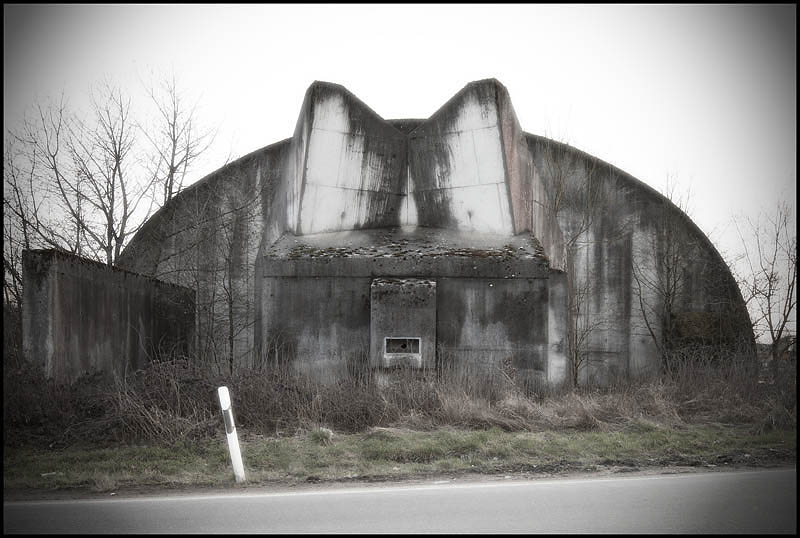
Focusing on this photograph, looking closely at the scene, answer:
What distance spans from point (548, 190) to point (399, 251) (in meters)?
8.46

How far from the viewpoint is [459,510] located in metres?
5.70

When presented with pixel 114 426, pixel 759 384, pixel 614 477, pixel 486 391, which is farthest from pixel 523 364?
pixel 114 426

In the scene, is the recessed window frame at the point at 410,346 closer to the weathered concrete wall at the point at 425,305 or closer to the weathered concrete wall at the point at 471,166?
the weathered concrete wall at the point at 425,305

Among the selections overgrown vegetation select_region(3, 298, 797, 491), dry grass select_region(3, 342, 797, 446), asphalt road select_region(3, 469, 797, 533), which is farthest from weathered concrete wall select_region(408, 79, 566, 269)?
asphalt road select_region(3, 469, 797, 533)

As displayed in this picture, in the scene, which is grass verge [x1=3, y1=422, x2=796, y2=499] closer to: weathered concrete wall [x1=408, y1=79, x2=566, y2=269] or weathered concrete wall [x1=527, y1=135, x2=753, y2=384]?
weathered concrete wall [x1=408, y1=79, x2=566, y2=269]

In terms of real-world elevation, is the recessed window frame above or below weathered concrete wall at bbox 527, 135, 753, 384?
below

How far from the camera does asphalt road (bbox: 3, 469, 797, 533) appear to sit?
5.25m

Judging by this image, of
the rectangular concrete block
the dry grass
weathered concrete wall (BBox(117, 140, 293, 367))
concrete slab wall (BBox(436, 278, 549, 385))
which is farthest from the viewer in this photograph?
weathered concrete wall (BBox(117, 140, 293, 367))

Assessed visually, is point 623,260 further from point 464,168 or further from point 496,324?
point 496,324

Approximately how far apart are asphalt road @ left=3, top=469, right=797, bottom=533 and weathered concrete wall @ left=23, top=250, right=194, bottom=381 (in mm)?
4586

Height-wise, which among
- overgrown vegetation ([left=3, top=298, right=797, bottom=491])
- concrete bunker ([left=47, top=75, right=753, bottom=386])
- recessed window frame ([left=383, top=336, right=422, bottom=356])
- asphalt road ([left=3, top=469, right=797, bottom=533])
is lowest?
asphalt road ([left=3, top=469, right=797, bottom=533])

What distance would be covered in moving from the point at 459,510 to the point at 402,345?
693 cm

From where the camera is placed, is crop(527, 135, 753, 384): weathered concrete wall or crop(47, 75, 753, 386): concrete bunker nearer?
crop(47, 75, 753, 386): concrete bunker

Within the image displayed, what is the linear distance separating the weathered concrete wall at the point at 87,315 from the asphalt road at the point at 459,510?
4586mm
